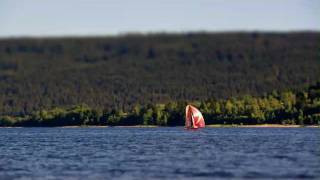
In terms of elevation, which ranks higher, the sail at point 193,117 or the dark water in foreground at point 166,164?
the sail at point 193,117

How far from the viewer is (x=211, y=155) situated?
85812 mm

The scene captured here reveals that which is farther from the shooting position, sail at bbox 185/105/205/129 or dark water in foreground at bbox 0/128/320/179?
sail at bbox 185/105/205/129

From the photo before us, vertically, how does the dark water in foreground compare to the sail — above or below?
below

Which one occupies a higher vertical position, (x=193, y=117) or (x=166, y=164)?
(x=193, y=117)

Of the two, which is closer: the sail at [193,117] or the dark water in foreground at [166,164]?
the dark water in foreground at [166,164]

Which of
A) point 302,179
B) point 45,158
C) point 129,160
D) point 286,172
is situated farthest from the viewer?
point 45,158

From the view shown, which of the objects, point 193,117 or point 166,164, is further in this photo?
point 193,117

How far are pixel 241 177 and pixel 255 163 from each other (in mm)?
11391

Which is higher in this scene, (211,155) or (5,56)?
(5,56)

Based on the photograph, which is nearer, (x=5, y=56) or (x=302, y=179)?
(x=302, y=179)

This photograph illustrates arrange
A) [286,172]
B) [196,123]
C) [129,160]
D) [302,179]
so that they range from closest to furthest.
A: [302,179] < [286,172] < [129,160] < [196,123]

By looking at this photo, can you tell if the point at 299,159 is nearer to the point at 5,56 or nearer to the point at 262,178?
the point at 262,178

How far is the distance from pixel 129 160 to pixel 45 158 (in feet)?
33.6

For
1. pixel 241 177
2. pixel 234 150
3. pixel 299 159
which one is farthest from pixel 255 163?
pixel 234 150
